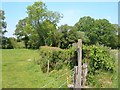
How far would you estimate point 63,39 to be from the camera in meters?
27.5

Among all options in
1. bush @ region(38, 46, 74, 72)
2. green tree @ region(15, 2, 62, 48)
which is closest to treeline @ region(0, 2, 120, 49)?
green tree @ region(15, 2, 62, 48)

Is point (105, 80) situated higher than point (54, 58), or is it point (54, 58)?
point (54, 58)

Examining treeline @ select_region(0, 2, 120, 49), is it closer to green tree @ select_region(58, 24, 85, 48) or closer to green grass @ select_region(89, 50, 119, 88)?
green tree @ select_region(58, 24, 85, 48)

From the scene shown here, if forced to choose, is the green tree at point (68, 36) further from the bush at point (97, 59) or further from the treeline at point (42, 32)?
the bush at point (97, 59)

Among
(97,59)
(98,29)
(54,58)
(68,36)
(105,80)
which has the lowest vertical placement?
(105,80)

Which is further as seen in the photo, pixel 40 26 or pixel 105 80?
pixel 40 26

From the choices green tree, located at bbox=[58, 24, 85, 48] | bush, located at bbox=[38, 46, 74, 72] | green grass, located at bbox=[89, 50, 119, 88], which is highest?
green tree, located at bbox=[58, 24, 85, 48]

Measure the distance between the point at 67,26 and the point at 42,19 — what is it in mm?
4547

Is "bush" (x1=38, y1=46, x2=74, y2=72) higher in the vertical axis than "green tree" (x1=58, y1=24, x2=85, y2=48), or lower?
lower

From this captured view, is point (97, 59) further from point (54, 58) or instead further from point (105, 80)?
point (54, 58)

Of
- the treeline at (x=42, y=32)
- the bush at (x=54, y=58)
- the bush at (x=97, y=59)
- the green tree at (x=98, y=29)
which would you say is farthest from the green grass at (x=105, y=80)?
the green tree at (x=98, y=29)

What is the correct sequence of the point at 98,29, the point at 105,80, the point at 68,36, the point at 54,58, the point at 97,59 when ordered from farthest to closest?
the point at 98,29 < the point at 68,36 < the point at 54,58 < the point at 97,59 < the point at 105,80

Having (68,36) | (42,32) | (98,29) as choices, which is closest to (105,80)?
(68,36)

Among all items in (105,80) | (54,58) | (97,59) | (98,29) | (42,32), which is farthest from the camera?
(98,29)
